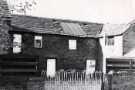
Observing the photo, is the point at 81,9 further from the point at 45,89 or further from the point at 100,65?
the point at 45,89

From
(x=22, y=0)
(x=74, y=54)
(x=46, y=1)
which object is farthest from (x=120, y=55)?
(x=22, y=0)

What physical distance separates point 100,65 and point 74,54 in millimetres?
282

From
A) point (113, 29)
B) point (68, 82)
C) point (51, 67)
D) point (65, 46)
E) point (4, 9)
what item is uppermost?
point (4, 9)

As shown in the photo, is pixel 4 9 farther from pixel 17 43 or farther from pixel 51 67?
pixel 51 67

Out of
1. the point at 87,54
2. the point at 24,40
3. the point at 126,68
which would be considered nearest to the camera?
the point at 24,40

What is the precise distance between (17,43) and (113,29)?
91cm

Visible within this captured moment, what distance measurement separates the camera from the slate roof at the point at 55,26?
6.14 feet

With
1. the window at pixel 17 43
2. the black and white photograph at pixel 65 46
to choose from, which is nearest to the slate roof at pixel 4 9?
the black and white photograph at pixel 65 46

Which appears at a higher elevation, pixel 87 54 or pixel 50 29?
pixel 50 29

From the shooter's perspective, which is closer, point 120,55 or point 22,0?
point 22,0

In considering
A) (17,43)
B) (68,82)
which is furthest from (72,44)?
(17,43)

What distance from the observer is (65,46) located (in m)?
1.93

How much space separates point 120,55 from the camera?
204cm

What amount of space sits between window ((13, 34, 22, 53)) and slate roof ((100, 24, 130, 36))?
749 mm
